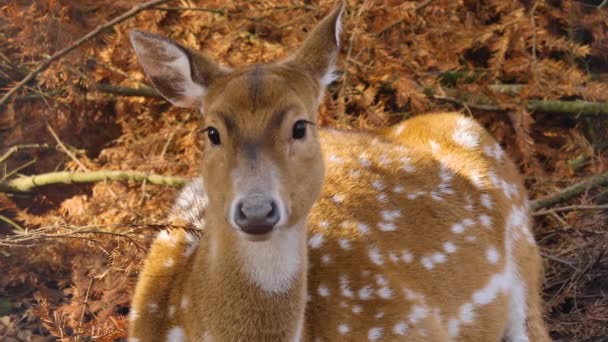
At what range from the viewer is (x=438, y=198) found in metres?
3.87

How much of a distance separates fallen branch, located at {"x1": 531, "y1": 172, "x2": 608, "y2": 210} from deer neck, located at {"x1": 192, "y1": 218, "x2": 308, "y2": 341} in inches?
97.3

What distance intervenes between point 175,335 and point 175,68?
1.07 metres

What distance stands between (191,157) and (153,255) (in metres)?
1.63

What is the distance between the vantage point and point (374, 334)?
3.19 m

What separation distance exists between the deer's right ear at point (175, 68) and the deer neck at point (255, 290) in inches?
23.4

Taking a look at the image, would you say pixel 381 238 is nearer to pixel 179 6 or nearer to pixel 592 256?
pixel 592 256

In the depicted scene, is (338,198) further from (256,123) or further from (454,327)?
(256,123)

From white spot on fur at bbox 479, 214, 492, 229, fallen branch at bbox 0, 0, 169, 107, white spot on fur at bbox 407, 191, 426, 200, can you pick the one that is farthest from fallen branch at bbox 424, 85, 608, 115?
fallen branch at bbox 0, 0, 169, 107

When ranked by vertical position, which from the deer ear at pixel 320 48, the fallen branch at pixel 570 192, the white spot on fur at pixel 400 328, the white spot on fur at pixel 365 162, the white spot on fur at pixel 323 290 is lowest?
the fallen branch at pixel 570 192

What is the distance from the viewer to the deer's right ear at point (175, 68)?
2.99m

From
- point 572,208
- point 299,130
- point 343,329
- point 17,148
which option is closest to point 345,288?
point 343,329

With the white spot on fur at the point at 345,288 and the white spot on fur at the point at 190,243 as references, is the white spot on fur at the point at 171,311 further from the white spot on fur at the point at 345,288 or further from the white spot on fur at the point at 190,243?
the white spot on fur at the point at 345,288

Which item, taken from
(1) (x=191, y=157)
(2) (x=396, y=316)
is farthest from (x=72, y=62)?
(2) (x=396, y=316)

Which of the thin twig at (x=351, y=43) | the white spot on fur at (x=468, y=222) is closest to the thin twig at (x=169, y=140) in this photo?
the thin twig at (x=351, y=43)
